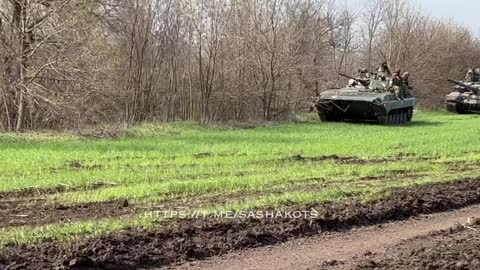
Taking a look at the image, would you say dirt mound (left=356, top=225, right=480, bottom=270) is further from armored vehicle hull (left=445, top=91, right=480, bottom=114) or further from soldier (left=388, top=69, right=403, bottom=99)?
armored vehicle hull (left=445, top=91, right=480, bottom=114)

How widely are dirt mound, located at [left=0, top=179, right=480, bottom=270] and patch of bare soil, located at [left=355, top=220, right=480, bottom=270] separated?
3.30 ft

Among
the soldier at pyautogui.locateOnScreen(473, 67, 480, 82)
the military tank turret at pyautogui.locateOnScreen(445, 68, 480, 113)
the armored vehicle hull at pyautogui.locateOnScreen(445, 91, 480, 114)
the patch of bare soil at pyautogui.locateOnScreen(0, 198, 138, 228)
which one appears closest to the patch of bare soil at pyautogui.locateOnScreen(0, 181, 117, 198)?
the patch of bare soil at pyautogui.locateOnScreen(0, 198, 138, 228)

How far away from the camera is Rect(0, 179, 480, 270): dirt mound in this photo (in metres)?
5.57

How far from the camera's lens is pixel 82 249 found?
19.0ft

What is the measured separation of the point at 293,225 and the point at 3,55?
1730 cm

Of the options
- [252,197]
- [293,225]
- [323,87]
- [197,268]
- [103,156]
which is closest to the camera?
[197,268]

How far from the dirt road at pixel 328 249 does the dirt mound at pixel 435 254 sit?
0.64 ft

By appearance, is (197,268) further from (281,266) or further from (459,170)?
(459,170)

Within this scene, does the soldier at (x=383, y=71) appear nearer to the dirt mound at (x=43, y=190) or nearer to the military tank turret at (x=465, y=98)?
the military tank turret at (x=465, y=98)

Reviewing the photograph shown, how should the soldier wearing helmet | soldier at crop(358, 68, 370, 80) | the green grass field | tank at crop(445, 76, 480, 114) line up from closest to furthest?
the green grass field → the soldier wearing helmet → soldier at crop(358, 68, 370, 80) → tank at crop(445, 76, 480, 114)

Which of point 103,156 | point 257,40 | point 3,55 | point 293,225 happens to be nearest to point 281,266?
point 293,225

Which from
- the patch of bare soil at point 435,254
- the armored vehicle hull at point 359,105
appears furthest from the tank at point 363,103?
the patch of bare soil at point 435,254

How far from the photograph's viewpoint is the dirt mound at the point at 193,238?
18.3 ft

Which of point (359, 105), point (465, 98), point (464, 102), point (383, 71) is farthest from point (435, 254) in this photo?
point (464, 102)
